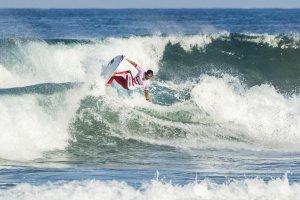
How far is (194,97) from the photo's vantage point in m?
18.6

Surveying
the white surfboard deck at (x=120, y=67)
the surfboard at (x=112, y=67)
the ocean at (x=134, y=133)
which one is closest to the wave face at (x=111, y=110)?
the ocean at (x=134, y=133)

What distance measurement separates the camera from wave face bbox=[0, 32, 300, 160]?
14445mm

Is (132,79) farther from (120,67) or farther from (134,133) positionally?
(134,133)

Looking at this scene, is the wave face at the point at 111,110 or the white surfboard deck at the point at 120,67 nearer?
the wave face at the point at 111,110

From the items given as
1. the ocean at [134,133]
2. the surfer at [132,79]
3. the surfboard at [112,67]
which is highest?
the surfboard at [112,67]

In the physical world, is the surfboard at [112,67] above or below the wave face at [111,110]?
above

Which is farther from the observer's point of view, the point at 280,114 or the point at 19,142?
the point at 280,114

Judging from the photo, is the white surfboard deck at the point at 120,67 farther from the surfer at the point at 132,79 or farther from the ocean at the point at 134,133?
the ocean at the point at 134,133

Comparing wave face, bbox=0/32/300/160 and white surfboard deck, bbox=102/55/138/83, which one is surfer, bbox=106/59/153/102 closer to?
Result: white surfboard deck, bbox=102/55/138/83

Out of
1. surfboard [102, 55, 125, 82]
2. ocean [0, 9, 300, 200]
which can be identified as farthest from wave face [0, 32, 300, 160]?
surfboard [102, 55, 125, 82]

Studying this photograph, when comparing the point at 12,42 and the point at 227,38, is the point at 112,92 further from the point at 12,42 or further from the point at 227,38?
the point at 227,38

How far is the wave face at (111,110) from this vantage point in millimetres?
14445

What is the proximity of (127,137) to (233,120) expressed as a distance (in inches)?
124

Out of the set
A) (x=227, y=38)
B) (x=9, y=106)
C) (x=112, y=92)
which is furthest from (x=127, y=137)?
(x=227, y=38)
